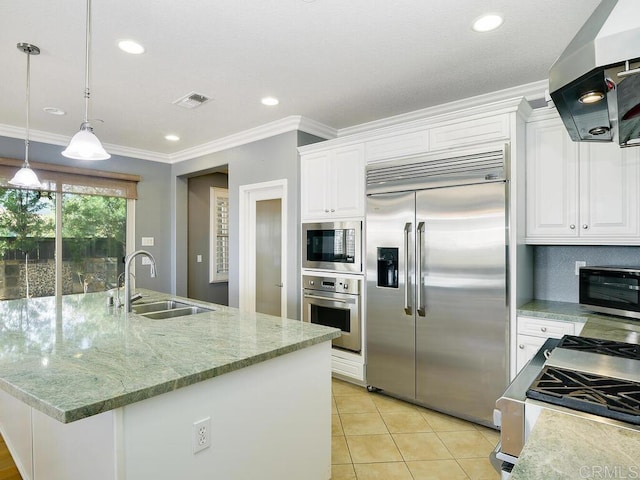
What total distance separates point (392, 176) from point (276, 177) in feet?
4.81

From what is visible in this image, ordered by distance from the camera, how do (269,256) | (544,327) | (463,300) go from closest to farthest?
(544,327) → (463,300) → (269,256)

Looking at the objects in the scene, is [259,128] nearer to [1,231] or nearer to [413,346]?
[413,346]

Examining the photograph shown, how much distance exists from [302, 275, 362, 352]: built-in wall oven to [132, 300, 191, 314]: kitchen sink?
4.26ft

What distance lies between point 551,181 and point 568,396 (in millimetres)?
2127

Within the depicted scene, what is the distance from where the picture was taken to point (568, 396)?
1000mm

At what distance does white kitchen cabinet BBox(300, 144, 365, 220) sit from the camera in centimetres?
340

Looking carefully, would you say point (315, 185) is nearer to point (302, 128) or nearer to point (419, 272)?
point (302, 128)

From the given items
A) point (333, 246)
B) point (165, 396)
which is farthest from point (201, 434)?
point (333, 246)

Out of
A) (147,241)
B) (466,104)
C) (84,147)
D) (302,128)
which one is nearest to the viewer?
(84,147)

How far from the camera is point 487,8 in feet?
6.63

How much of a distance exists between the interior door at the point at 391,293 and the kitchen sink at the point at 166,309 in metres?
1.41

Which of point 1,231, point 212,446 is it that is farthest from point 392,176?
point 1,231

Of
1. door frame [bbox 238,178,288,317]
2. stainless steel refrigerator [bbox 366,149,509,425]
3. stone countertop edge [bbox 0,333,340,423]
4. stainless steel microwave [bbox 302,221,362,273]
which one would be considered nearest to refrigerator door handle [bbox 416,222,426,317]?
stainless steel refrigerator [bbox 366,149,509,425]

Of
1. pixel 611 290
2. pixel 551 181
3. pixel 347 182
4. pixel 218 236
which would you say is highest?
pixel 347 182
